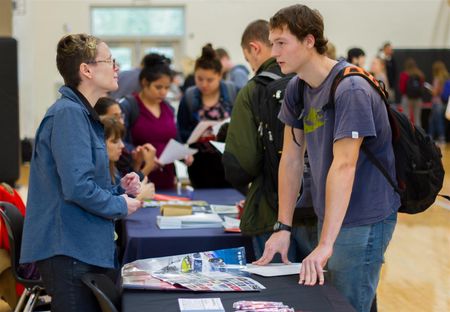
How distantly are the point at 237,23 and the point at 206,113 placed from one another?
10.5 metres

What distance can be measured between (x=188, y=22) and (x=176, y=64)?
98 cm

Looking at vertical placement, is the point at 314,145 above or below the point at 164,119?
above

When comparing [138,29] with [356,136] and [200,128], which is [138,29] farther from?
[356,136]

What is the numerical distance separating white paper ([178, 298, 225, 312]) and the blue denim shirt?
477 millimetres

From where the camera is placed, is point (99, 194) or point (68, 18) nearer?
point (99, 194)

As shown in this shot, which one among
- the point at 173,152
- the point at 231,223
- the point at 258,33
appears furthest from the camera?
the point at 173,152

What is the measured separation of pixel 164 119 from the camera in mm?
5168

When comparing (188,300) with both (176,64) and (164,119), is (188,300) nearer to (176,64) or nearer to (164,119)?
(164,119)

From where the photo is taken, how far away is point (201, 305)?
202 centimetres

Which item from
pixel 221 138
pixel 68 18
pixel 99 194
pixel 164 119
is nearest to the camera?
pixel 99 194

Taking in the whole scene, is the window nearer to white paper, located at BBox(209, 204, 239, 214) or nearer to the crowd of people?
white paper, located at BBox(209, 204, 239, 214)

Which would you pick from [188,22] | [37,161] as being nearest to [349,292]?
[37,161]

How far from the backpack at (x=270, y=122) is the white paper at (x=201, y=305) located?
1162mm

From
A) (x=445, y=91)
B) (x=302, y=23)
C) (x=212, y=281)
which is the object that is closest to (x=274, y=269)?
(x=212, y=281)
